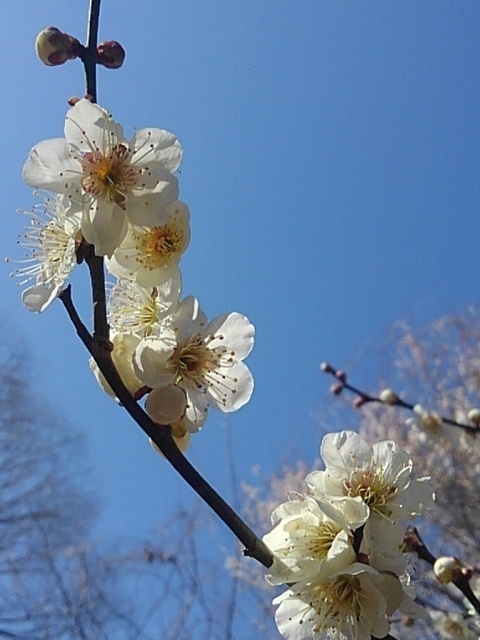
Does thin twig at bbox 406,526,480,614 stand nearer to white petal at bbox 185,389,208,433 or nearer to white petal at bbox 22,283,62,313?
white petal at bbox 185,389,208,433

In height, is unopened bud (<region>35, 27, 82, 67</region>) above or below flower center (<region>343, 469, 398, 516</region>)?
above

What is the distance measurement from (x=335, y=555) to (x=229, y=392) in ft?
0.81

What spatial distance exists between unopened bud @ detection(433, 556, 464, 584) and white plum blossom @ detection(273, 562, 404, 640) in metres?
0.46

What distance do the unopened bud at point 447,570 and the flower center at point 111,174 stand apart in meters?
0.79

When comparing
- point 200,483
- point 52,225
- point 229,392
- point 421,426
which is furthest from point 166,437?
point 421,426

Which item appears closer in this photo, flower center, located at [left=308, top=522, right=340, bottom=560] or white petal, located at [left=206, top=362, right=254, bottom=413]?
flower center, located at [left=308, top=522, right=340, bottom=560]

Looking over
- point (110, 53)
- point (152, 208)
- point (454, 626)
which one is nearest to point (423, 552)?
point (152, 208)

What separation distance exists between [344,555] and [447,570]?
0.55m

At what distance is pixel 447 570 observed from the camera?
111 centimetres

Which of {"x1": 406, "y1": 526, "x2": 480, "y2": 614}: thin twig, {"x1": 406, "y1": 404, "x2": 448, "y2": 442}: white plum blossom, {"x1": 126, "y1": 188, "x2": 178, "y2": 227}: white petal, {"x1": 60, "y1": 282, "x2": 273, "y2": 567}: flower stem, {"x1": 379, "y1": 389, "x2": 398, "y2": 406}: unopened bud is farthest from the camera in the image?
{"x1": 406, "y1": 404, "x2": 448, "y2": 442}: white plum blossom

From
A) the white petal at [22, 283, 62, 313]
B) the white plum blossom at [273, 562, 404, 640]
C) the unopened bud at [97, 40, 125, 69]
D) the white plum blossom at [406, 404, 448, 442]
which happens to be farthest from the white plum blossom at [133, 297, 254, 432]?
the white plum blossom at [406, 404, 448, 442]

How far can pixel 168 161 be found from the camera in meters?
0.76

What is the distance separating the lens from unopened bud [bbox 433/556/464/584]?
1.10 m

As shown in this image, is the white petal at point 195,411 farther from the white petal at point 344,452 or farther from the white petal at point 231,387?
the white petal at point 344,452
